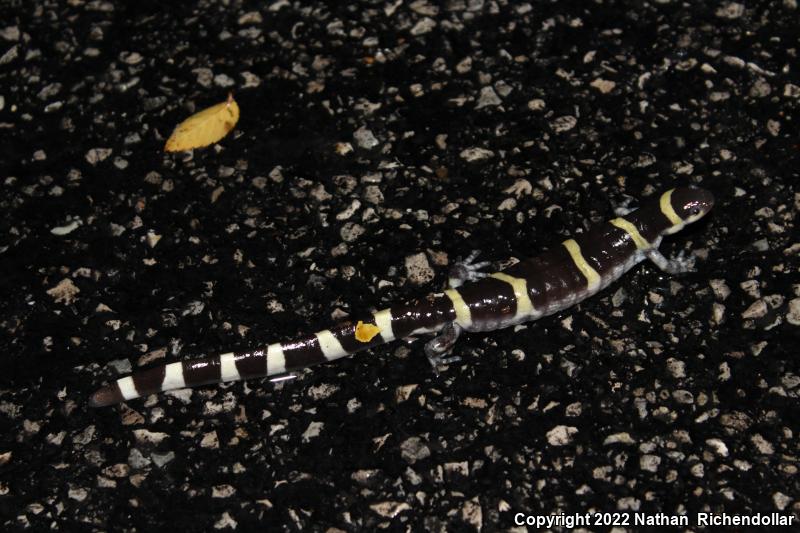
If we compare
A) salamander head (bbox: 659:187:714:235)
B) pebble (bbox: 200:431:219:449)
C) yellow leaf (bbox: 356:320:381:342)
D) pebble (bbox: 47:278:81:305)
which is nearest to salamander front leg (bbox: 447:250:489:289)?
yellow leaf (bbox: 356:320:381:342)

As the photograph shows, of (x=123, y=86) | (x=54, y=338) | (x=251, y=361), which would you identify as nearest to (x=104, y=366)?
(x=54, y=338)

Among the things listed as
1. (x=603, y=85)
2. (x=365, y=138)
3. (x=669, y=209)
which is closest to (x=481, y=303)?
(x=669, y=209)

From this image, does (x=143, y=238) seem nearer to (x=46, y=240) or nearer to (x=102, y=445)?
(x=46, y=240)

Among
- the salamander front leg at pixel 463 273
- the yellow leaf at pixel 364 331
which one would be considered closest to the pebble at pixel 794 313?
the salamander front leg at pixel 463 273

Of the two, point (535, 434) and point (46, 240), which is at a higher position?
point (46, 240)

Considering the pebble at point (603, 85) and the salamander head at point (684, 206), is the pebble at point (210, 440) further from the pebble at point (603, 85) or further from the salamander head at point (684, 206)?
the pebble at point (603, 85)

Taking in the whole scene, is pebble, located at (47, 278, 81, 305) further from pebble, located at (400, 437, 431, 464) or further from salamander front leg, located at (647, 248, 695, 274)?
salamander front leg, located at (647, 248, 695, 274)
